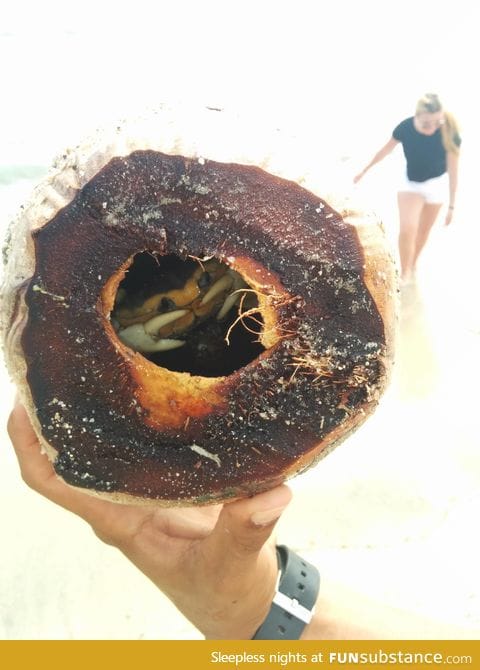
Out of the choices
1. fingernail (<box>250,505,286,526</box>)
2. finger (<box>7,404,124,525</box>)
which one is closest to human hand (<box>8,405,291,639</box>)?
finger (<box>7,404,124,525</box>)

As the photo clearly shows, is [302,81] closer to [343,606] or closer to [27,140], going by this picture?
[27,140]

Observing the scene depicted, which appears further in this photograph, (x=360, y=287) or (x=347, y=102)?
(x=347, y=102)

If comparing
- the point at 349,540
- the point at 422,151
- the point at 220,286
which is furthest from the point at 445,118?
the point at 220,286

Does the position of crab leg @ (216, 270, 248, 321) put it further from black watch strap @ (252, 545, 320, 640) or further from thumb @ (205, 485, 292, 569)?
black watch strap @ (252, 545, 320, 640)

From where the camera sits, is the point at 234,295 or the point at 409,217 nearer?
the point at 234,295

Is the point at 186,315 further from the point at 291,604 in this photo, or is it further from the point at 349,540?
the point at 349,540

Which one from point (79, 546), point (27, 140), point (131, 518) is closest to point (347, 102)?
point (27, 140)
